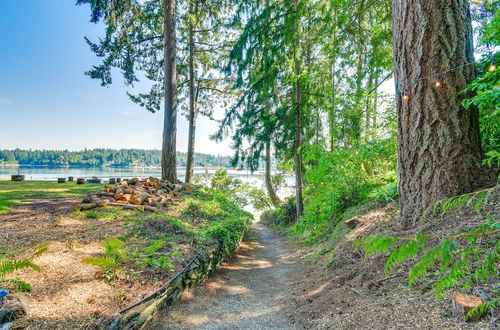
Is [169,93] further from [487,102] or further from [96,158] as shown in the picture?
[96,158]

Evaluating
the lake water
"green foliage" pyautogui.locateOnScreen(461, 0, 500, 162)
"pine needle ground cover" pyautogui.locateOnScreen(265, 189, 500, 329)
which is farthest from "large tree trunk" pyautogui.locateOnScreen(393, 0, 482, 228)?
the lake water

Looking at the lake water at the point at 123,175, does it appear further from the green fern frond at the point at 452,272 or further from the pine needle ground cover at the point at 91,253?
the green fern frond at the point at 452,272

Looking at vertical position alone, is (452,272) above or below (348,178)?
below

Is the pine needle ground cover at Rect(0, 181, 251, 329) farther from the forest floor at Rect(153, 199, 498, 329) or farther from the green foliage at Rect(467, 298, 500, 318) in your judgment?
the green foliage at Rect(467, 298, 500, 318)

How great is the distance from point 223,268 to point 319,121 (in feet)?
26.7

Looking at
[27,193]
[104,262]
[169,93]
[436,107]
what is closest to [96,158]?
[27,193]

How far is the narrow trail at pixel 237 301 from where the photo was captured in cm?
304

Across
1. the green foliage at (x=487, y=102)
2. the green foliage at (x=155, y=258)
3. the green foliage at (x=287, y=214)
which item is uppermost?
the green foliage at (x=487, y=102)

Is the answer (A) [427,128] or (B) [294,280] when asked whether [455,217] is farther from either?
(B) [294,280]

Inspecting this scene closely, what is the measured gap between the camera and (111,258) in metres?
2.93

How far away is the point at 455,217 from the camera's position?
9.50 feet

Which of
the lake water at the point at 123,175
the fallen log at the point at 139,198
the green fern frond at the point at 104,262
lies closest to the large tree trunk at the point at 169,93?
the fallen log at the point at 139,198

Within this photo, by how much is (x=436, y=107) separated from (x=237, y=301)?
3881 mm

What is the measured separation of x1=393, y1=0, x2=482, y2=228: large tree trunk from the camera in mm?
3031
